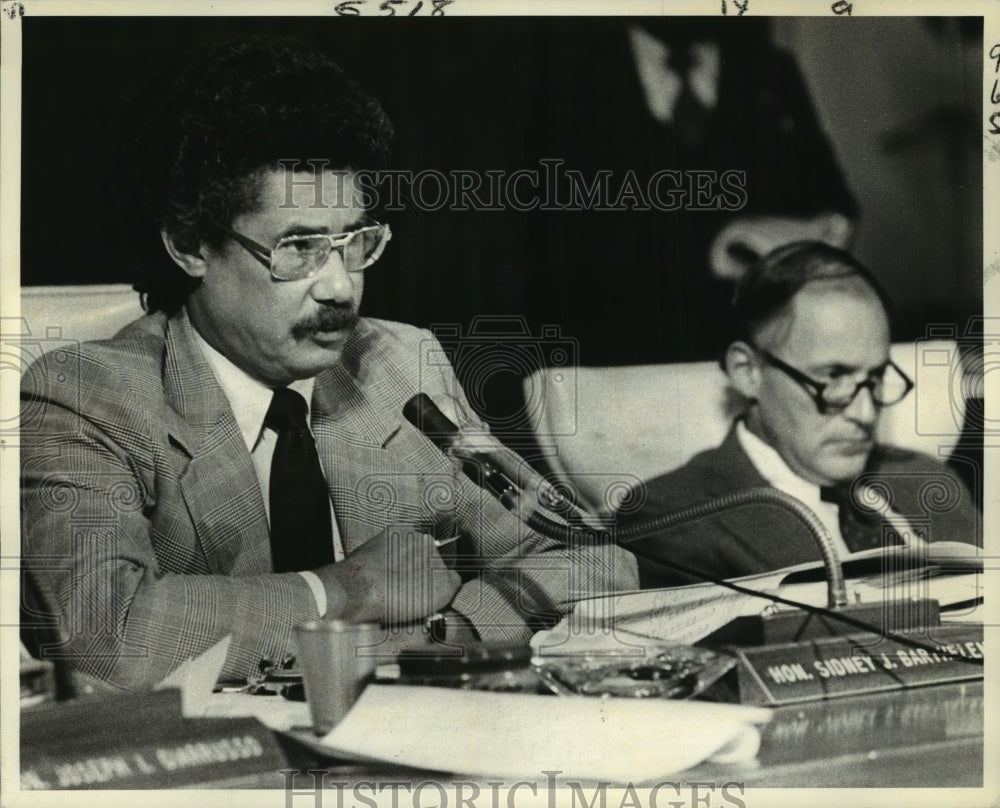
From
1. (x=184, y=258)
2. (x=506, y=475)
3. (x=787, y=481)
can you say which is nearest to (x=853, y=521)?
(x=787, y=481)

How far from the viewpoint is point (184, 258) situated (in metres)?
3.81

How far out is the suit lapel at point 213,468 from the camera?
376 cm

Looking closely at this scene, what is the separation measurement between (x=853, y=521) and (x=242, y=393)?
6.55 ft

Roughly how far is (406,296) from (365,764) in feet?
4.82

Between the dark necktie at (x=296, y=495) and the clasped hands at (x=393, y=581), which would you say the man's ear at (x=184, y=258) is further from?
the clasped hands at (x=393, y=581)

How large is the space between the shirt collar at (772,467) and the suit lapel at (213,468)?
1.55 m

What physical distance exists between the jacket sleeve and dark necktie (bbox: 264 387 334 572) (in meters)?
0.08

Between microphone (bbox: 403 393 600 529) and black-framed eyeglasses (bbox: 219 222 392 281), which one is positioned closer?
black-framed eyeglasses (bbox: 219 222 392 281)

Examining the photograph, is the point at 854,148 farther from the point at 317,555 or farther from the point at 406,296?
the point at 317,555

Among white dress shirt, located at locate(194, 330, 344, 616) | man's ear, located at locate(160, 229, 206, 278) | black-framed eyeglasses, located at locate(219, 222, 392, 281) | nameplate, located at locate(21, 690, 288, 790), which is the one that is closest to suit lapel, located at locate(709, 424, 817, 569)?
white dress shirt, located at locate(194, 330, 344, 616)

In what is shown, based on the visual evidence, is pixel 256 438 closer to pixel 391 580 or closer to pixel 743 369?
pixel 391 580

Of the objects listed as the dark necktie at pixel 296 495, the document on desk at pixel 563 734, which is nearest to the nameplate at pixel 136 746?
the document on desk at pixel 563 734

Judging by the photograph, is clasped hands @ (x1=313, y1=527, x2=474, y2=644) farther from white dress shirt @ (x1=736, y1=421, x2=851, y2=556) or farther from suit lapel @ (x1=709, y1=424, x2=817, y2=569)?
white dress shirt @ (x1=736, y1=421, x2=851, y2=556)

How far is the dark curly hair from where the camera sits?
3.74 metres
